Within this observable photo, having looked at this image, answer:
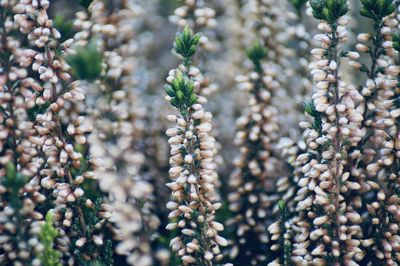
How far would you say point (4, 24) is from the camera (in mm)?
1751

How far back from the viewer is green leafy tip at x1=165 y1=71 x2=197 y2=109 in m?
1.73

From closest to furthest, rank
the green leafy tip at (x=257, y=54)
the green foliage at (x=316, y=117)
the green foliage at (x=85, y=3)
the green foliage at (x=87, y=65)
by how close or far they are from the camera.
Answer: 1. the green foliage at (x=87, y=65)
2. the green foliage at (x=316, y=117)
3. the green foliage at (x=85, y=3)
4. the green leafy tip at (x=257, y=54)

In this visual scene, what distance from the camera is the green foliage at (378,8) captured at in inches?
69.2

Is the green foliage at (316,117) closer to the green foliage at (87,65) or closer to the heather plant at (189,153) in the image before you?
the heather plant at (189,153)

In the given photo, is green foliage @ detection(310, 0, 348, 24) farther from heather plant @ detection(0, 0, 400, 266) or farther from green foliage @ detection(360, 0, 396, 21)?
green foliage @ detection(360, 0, 396, 21)

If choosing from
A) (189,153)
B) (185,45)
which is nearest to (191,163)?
(189,153)

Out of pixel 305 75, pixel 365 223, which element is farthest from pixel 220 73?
pixel 365 223

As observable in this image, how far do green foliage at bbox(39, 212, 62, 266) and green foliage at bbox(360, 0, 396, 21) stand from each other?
134 cm

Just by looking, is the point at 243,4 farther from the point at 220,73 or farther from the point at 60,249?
the point at 60,249

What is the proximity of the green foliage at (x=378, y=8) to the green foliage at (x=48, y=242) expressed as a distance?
4.39 feet

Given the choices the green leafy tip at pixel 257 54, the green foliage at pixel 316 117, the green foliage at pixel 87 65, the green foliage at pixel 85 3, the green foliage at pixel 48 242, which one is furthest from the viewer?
the green leafy tip at pixel 257 54

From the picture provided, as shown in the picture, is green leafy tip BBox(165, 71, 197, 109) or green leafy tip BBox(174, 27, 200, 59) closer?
green leafy tip BBox(165, 71, 197, 109)

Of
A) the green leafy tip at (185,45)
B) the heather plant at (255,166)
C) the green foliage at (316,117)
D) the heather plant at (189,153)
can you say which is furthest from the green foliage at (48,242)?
the green foliage at (316,117)

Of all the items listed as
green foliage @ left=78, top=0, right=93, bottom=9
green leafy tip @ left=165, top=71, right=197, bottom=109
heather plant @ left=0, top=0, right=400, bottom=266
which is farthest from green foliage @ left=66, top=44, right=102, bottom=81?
green foliage @ left=78, top=0, right=93, bottom=9
